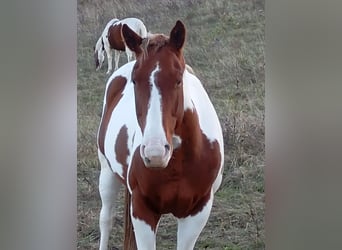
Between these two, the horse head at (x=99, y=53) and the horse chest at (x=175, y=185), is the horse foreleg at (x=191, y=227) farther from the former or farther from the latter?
the horse head at (x=99, y=53)

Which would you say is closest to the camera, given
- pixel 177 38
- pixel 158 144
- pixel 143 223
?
pixel 158 144

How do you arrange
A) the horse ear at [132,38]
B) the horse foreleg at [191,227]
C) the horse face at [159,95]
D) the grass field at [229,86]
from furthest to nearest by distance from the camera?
1. the grass field at [229,86]
2. the horse foreleg at [191,227]
3. the horse ear at [132,38]
4. the horse face at [159,95]

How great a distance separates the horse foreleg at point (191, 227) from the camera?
1.43 m

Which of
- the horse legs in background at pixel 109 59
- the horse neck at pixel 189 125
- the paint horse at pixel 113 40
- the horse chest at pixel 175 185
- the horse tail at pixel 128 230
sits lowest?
the horse tail at pixel 128 230

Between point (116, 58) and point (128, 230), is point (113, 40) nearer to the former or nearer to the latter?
point (116, 58)

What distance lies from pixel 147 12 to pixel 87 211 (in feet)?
1.88

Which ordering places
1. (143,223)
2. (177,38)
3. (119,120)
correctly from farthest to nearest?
(119,120), (143,223), (177,38)

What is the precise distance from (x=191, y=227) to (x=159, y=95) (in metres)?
0.38

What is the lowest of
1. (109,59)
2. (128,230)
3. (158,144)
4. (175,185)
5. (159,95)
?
(128,230)

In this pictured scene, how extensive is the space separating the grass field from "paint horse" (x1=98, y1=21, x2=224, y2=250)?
7 centimetres

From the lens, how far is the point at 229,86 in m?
1.56

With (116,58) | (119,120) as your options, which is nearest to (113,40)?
(116,58)

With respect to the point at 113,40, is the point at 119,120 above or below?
below

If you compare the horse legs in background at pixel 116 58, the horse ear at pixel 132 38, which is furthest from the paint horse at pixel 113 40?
the horse ear at pixel 132 38
